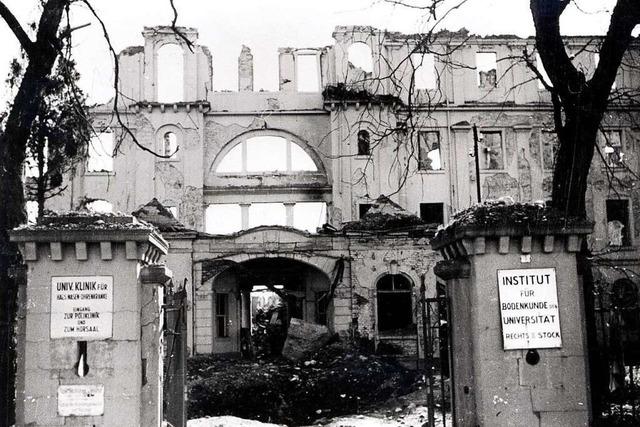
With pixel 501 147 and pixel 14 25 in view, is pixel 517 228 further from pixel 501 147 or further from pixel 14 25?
pixel 501 147

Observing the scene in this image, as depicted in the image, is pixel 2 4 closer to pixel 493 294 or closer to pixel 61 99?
pixel 493 294

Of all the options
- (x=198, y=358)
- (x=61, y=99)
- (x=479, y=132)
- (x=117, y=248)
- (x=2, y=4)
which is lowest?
(x=198, y=358)

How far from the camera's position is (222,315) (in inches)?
1070

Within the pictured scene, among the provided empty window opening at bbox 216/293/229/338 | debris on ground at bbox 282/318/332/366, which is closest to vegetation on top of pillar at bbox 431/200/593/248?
debris on ground at bbox 282/318/332/366

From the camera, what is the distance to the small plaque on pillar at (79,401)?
7262 mm

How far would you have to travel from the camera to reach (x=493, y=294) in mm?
7352

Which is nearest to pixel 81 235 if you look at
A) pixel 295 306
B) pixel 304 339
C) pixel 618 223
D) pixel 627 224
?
pixel 304 339

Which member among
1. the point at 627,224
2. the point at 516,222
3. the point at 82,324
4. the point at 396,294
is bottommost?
the point at 82,324

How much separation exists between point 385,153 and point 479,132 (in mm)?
4899

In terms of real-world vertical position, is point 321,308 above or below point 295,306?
below

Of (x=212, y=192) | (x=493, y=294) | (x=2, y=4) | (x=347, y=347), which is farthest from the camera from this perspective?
(x=212, y=192)

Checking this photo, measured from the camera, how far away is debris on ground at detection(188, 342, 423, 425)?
1750 centimetres

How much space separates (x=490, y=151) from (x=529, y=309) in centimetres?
2715

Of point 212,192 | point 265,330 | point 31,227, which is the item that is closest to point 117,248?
point 31,227
